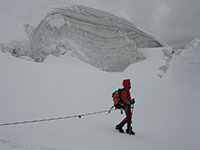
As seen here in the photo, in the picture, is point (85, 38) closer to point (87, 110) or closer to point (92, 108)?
point (92, 108)

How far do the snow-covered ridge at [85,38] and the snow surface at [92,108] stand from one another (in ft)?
5.13

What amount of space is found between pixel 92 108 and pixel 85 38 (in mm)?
11071

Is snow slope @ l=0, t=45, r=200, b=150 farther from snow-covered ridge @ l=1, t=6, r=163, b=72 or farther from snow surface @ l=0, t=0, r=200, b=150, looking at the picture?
snow-covered ridge @ l=1, t=6, r=163, b=72

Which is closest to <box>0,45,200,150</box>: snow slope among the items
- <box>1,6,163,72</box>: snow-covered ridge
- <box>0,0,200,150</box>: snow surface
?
<box>0,0,200,150</box>: snow surface

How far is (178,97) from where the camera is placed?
7.34 m

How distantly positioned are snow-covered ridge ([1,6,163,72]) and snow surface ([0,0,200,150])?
1.56 meters

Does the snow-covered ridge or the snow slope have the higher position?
the snow-covered ridge

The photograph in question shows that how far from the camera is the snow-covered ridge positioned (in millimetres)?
10864

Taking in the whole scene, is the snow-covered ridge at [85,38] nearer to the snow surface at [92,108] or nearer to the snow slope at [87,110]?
the snow surface at [92,108]

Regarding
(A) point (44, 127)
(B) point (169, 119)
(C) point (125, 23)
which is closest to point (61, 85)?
(A) point (44, 127)

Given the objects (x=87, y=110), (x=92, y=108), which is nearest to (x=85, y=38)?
(x=92, y=108)

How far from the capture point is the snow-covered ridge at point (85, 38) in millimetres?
10864

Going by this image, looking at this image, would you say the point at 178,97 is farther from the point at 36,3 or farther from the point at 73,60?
the point at 36,3

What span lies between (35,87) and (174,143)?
179 inches
